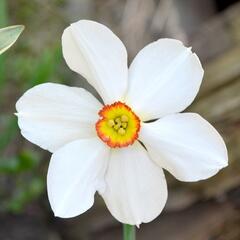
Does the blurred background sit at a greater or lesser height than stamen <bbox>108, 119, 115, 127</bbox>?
lesser

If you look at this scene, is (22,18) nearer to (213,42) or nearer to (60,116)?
(213,42)

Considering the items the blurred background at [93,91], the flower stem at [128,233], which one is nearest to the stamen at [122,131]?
the flower stem at [128,233]

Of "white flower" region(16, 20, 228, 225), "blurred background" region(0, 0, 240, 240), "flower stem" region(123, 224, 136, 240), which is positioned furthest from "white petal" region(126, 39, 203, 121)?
"blurred background" region(0, 0, 240, 240)

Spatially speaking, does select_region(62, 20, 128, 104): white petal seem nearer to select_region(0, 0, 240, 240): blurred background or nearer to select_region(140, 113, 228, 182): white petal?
select_region(140, 113, 228, 182): white petal

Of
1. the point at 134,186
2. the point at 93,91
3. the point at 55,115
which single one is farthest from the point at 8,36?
the point at 93,91

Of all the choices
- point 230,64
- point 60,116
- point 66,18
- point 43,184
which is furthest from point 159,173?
point 66,18

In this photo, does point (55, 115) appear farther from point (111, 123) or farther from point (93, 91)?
point (93, 91)
